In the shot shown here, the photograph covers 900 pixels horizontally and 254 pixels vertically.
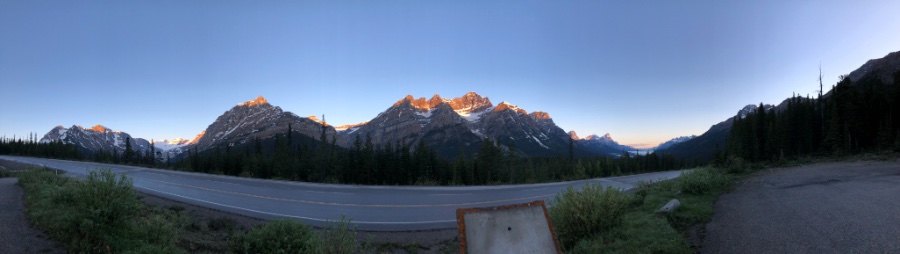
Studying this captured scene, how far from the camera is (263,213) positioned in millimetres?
14156

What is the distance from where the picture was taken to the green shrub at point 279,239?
22.9 feet

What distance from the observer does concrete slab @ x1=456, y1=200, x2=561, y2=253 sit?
4695mm

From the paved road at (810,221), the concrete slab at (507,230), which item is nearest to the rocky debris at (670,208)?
the paved road at (810,221)

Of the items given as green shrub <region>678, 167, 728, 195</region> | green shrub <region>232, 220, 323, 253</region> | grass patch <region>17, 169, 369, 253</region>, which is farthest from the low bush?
green shrub <region>678, 167, 728, 195</region>

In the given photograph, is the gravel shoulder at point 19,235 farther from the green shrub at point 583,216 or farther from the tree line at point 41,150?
the tree line at point 41,150

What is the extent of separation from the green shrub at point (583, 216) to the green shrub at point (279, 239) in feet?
19.9

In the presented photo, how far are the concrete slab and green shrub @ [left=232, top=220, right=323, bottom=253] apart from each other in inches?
136

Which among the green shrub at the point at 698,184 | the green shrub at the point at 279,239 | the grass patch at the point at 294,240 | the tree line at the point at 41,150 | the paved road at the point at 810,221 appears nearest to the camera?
the grass patch at the point at 294,240

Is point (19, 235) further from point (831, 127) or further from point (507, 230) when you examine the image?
point (831, 127)

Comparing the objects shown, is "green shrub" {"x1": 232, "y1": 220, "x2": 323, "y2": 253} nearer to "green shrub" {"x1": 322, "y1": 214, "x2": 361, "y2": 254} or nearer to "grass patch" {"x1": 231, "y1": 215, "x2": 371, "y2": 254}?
Answer: "grass patch" {"x1": 231, "y1": 215, "x2": 371, "y2": 254}

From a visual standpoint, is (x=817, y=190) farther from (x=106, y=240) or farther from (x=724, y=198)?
(x=106, y=240)

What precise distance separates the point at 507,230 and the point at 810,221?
27.6 feet

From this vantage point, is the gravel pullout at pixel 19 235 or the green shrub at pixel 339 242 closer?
the green shrub at pixel 339 242

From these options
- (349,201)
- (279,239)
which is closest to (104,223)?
(279,239)
